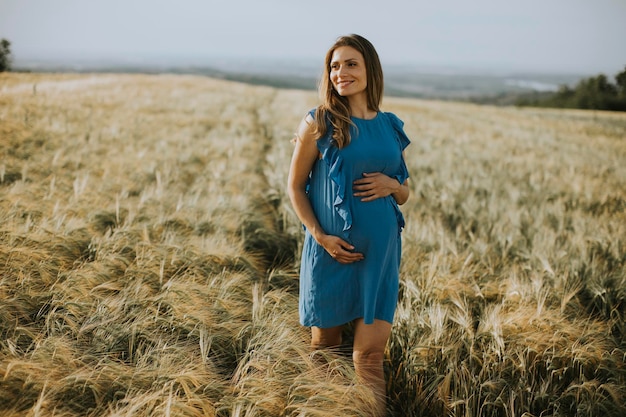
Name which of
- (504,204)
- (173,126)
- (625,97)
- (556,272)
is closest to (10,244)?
(556,272)

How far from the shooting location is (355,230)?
1.95 m

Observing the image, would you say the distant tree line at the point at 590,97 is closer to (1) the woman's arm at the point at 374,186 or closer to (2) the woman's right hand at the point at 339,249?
(1) the woman's arm at the point at 374,186

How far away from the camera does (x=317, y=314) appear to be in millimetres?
2049

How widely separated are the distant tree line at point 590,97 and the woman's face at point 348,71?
60.7m

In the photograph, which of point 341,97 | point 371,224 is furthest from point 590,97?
point 371,224

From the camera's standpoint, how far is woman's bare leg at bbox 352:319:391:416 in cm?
199

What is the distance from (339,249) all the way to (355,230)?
4.6 inches

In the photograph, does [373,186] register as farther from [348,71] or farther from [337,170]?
[348,71]

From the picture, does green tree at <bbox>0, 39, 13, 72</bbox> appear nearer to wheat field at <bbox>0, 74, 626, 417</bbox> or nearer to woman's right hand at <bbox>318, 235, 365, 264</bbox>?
wheat field at <bbox>0, 74, 626, 417</bbox>

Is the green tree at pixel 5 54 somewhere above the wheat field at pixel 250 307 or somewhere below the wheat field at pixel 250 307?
above

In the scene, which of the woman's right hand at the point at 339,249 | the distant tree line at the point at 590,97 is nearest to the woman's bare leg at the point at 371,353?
the woman's right hand at the point at 339,249

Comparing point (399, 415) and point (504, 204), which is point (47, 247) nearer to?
point (399, 415)

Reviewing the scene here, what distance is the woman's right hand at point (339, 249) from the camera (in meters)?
1.91

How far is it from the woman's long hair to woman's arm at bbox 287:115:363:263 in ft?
0.24
